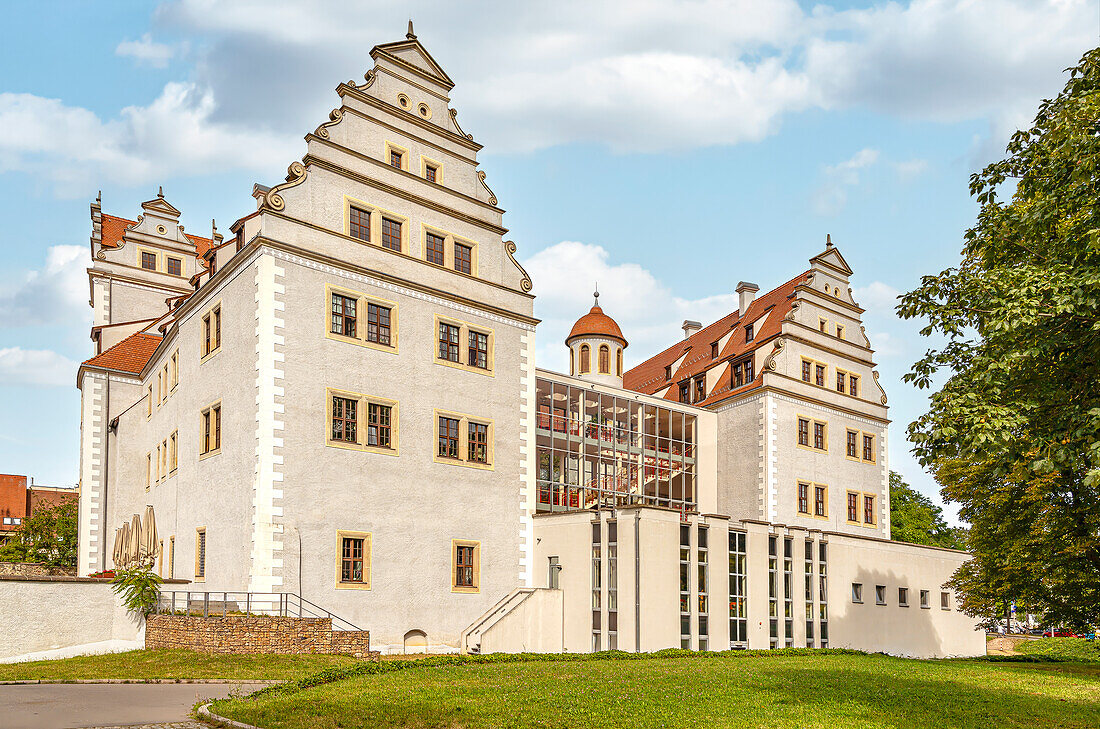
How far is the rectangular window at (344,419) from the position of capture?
1140 inches

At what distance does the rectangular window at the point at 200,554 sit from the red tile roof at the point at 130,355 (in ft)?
49.9

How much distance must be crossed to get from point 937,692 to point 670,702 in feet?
21.5

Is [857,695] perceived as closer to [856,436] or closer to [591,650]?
[591,650]

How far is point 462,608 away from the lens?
31203 mm

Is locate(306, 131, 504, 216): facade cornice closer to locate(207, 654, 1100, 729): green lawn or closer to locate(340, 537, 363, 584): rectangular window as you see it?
locate(340, 537, 363, 584): rectangular window

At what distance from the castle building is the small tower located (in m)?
11.5

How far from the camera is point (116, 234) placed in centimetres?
5219

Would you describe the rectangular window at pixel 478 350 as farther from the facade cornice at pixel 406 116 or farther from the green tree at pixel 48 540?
the green tree at pixel 48 540

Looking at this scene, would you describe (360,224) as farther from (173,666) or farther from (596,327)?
(596,327)

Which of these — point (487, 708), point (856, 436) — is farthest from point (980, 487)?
point (487, 708)

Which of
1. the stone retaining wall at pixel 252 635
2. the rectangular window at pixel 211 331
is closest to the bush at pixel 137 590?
the stone retaining wall at pixel 252 635

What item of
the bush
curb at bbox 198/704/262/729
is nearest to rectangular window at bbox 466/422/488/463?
the bush

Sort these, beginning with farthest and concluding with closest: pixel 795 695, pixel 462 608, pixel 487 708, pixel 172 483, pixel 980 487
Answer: pixel 980 487 → pixel 172 483 → pixel 462 608 → pixel 795 695 → pixel 487 708

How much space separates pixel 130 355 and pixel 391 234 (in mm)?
18614
